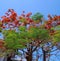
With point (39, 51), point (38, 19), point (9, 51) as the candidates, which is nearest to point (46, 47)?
point (39, 51)

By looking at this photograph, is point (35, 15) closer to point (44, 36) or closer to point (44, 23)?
point (44, 23)

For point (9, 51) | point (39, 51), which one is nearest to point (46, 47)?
point (39, 51)

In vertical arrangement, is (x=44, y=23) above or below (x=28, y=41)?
above

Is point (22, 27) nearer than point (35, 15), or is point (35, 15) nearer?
point (22, 27)

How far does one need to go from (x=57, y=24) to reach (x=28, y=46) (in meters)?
2.12

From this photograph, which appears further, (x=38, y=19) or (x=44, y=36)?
(x=38, y=19)

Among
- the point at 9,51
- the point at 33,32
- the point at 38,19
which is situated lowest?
Answer: the point at 9,51

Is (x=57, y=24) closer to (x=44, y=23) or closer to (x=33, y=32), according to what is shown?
(x=44, y=23)

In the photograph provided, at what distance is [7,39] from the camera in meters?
10.3

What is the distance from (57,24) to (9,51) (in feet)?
10.3

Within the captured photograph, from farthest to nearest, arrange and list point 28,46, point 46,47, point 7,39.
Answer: point 46,47 < point 28,46 < point 7,39

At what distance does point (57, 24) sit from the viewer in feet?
40.0

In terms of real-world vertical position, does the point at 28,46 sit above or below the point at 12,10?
below

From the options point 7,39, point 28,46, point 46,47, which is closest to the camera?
point 7,39
